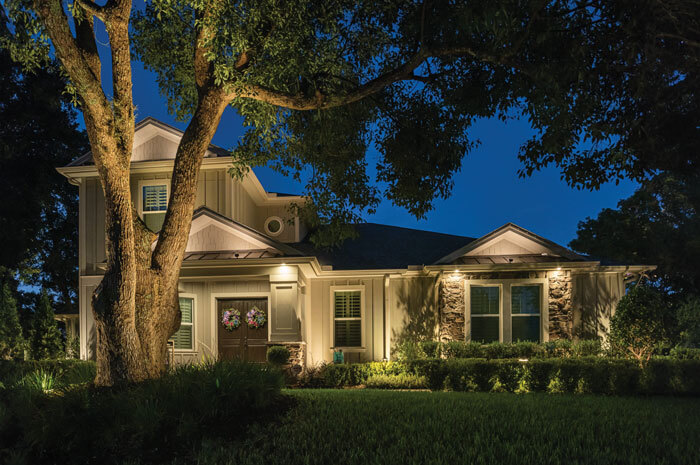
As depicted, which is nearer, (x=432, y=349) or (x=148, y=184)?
(x=432, y=349)

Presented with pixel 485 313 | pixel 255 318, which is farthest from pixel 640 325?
pixel 255 318

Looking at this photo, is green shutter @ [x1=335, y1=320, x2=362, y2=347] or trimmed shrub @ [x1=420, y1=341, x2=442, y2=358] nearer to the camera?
trimmed shrub @ [x1=420, y1=341, x2=442, y2=358]

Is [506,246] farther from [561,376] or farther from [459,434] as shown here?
[459,434]

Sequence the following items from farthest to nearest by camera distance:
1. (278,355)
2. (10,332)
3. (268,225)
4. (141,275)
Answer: (268,225) < (10,332) < (278,355) < (141,275)

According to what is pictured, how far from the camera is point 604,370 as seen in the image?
11.5m

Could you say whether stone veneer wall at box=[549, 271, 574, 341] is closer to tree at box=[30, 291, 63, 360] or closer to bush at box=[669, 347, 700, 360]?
bush at box=[669, 347, 700, 360]

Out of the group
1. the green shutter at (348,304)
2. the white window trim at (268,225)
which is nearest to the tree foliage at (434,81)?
the green shutter at (348,304)

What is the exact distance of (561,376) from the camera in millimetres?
11820

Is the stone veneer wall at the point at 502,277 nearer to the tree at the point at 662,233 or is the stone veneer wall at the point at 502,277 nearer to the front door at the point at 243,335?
the front door at the point at 243,335

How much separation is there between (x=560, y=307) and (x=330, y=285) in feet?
22.2

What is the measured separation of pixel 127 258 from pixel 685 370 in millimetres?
11691

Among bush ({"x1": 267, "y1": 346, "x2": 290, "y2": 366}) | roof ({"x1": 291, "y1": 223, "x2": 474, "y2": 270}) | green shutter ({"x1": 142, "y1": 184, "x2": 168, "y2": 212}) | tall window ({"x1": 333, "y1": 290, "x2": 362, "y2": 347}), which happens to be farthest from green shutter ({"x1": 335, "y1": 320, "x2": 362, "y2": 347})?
green shutter ({"x1": 142, "y1": 184, "x2": 168, "y2": 212})

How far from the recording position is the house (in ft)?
47.2

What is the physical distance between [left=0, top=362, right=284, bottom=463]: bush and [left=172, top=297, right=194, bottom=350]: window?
7.40 m
